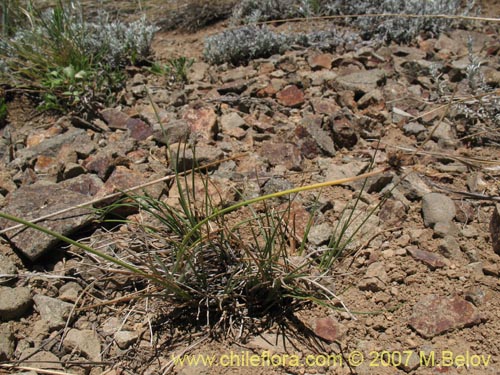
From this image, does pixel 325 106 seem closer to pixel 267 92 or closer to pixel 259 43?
pixel 267 92

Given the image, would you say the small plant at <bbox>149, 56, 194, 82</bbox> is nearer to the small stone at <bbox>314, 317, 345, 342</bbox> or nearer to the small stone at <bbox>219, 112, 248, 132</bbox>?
the small stone at <bbox>219, 112, 248, 132</bbox>

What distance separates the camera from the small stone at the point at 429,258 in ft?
7.36

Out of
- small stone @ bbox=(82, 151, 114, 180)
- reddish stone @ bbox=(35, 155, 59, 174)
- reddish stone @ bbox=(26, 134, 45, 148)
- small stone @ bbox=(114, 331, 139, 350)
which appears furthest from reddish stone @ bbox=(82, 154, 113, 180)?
small stone @ bbox=(114, 331, 139, 350)

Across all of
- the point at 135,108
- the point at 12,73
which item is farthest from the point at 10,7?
the point at 135,108

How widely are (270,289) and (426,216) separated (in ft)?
2.82

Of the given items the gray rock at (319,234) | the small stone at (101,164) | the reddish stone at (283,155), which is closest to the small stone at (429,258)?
the gray rock at (319,234)

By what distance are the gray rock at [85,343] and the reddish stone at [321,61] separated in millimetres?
2394

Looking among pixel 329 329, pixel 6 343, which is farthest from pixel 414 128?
pixel 6 343

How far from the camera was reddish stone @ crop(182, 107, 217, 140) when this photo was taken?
10.2ft

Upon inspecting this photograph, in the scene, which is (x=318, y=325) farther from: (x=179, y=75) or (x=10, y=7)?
(x=10, y=7)

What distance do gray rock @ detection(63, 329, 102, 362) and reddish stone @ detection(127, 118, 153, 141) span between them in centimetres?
137

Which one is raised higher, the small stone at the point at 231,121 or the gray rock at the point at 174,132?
the gray rock at the point at 174,132

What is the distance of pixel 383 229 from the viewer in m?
2.45

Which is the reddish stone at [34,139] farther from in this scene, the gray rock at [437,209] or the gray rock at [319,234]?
the gray rock at [437,209]
